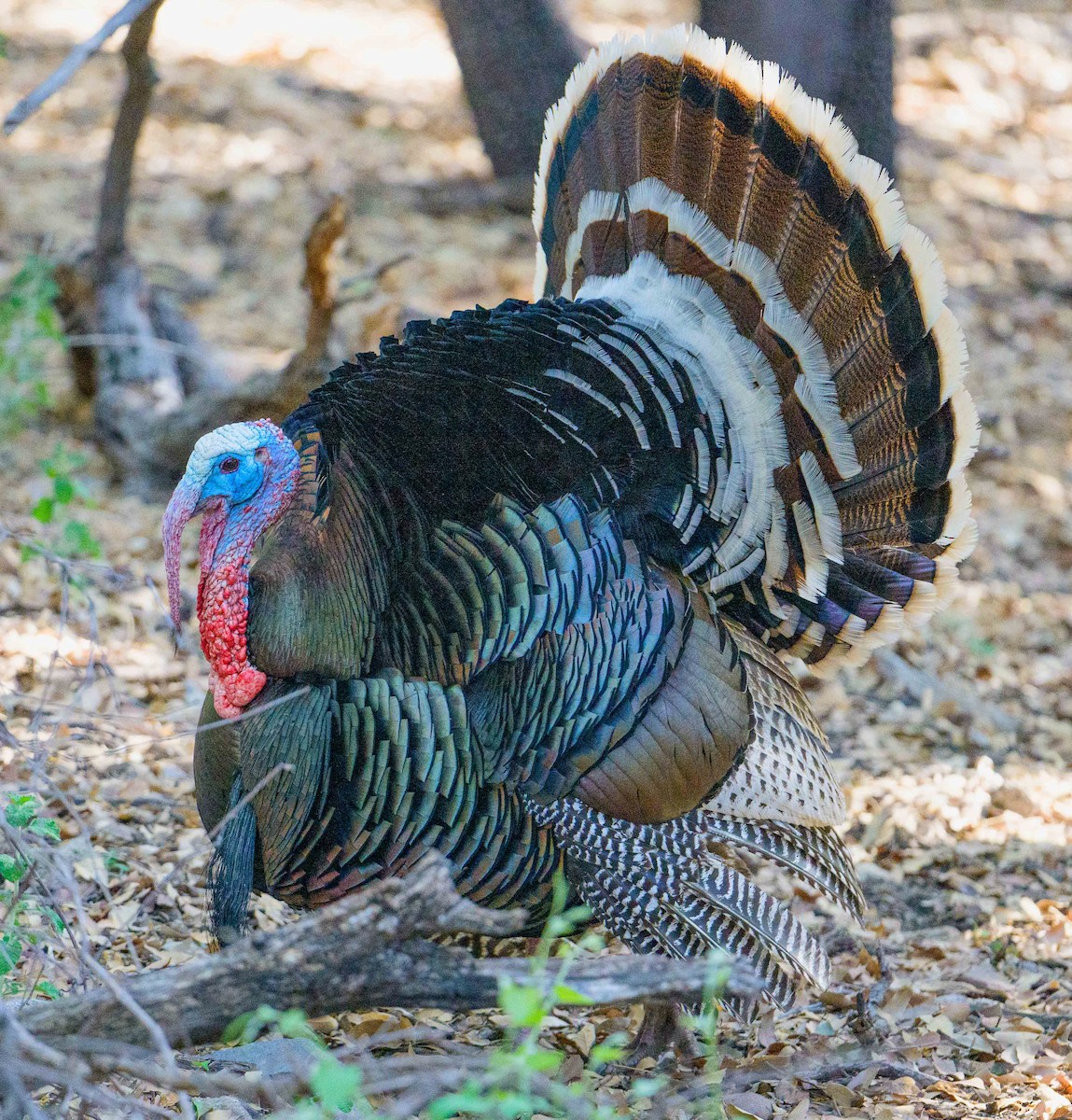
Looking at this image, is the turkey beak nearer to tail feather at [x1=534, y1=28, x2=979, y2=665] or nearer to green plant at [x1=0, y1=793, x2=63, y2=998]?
green plant at [x1=0, y1=793, x2=63, y2=998]

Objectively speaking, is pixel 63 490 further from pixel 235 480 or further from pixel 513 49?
pixel 513 49

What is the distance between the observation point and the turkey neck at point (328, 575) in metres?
3.03

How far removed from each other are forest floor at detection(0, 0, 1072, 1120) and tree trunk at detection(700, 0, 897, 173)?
154 cm

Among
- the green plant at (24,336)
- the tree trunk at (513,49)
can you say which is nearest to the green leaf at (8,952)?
the green plant at (24,336)

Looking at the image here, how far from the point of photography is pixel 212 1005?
6.80 ft

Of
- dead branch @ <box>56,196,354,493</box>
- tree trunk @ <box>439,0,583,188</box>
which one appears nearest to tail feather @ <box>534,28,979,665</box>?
dead branch @ <box>56,196,354,493</box>

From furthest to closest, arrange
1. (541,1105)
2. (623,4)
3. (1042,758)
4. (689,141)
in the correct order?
1. (623,4)
2. (1042,758)
3. (689,141)
4. (541,1105)

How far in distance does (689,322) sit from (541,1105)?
2070 mm

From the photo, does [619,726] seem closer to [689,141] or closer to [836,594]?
[836,594]

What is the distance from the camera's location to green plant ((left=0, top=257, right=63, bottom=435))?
5.04 m

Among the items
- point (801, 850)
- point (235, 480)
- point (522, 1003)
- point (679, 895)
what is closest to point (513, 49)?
point (235, 480)

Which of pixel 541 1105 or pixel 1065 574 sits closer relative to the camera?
pixel 541 1105

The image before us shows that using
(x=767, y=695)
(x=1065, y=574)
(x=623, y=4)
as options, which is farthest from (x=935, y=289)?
(x=623, y=4)

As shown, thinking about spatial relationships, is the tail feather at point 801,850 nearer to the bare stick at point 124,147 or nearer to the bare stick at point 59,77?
the bare stick at point 59,77
